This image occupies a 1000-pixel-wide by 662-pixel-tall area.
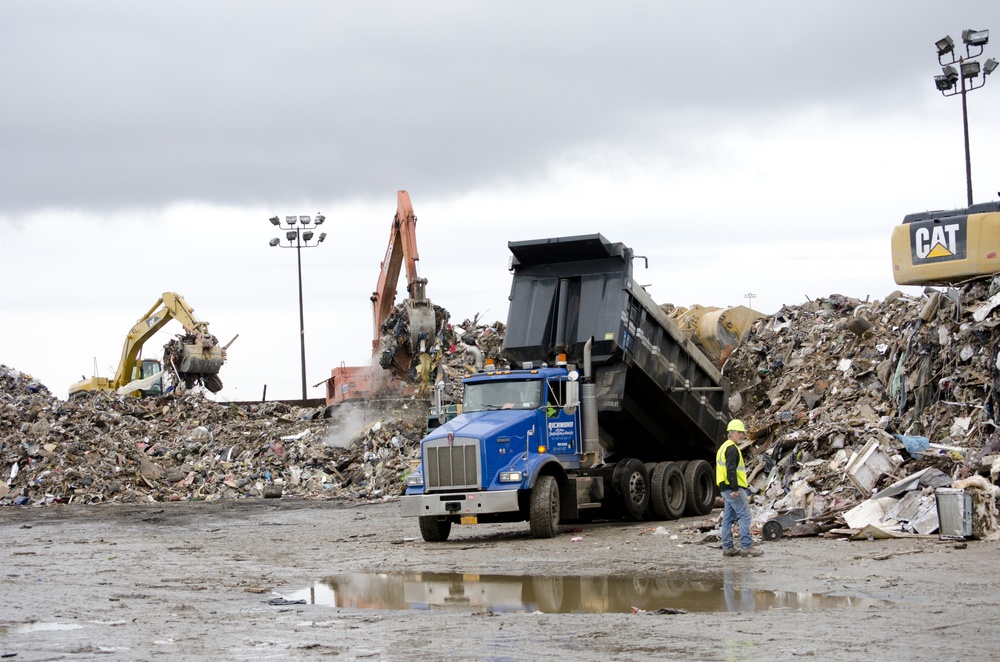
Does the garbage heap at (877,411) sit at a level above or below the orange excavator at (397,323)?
below

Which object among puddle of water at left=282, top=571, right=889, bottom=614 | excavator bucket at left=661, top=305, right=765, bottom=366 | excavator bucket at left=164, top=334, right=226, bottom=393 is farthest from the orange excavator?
puddle of water at left=282, top=571, right=889, bottom=614

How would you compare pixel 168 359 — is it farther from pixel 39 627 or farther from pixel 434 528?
pixel 39 627

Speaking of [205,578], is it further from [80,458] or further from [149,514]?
[80,458]

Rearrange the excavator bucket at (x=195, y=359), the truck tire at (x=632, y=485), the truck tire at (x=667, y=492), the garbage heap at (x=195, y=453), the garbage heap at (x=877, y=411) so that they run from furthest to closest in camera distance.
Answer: the excavator bucket at (x=195, y=359), the garbage heap at (x=195, y=453), the truck tire at (x=667, y=492), the truck tire at (x=632, y=485), the garbage heap at (x=877, y=411)

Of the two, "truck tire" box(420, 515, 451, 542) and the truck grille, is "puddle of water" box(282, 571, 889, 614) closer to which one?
the truck grille

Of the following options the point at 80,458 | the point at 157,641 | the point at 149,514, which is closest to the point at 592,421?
the point at 157,641

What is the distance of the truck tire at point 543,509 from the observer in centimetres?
1559

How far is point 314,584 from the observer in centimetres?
1202

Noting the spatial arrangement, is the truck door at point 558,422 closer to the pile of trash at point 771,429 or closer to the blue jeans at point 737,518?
the pile of trash at point 771,429

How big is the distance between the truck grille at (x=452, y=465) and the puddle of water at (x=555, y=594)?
2.94m

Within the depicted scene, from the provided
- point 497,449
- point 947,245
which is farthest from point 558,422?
point 947,245

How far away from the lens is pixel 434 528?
1625 cm

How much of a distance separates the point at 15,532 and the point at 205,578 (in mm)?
9247

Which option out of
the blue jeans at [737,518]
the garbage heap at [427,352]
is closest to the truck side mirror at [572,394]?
the blue jeans at [737,518]
